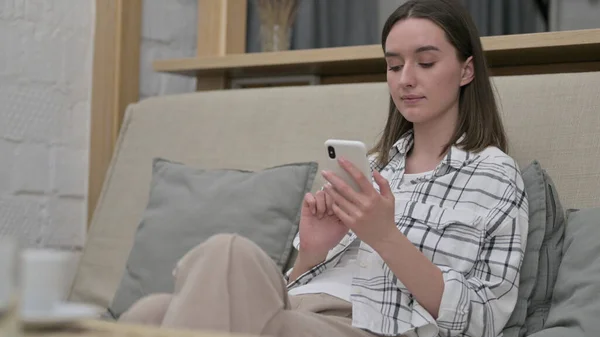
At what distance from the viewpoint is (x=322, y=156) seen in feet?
6.92

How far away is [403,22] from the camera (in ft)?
5.59

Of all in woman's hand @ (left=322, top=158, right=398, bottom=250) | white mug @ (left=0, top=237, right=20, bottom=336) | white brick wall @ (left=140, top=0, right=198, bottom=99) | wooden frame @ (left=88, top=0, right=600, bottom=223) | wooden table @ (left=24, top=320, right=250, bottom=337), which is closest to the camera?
white mug @ (left=0, top=237, right=20, bottom=336)

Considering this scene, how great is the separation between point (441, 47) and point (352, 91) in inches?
18.6

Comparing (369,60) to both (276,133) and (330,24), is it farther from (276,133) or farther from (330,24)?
(330,24)

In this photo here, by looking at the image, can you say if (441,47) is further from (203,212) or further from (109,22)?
(109,22)

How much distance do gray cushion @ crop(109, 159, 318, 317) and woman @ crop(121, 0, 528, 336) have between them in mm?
267

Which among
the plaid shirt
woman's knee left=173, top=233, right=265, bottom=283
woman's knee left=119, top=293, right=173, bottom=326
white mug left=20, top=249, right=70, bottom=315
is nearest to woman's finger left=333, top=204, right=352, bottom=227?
the plaid shirt

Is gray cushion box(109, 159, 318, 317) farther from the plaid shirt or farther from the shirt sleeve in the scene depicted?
the shirt sleeve

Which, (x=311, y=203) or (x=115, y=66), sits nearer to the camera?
(x=311, y=203)

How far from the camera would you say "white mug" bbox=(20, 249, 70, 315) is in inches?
35.1

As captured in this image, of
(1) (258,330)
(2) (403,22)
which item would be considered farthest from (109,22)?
(1) (258,330)

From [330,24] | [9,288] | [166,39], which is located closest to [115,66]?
[166,39]

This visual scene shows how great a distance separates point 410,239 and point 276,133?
0.72 m

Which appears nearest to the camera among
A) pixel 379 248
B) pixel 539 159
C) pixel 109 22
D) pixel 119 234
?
pixel 379 248
